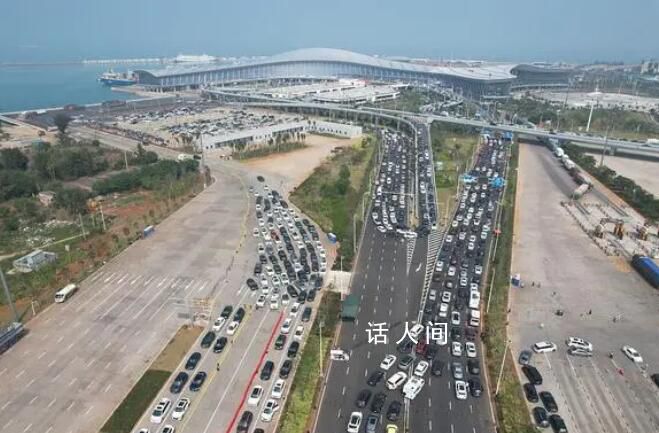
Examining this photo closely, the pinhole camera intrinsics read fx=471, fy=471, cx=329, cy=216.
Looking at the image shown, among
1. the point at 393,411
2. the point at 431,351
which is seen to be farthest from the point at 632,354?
the point at 393,411

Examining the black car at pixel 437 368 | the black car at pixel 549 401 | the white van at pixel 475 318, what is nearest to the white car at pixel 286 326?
the black car at pixel 437 368

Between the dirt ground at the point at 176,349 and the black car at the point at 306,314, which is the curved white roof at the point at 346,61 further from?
the dirt ground at the point at 176,349

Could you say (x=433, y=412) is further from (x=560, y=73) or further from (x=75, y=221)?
(x=560, y=73)

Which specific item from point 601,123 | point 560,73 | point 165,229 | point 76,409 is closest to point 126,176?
point 165,229

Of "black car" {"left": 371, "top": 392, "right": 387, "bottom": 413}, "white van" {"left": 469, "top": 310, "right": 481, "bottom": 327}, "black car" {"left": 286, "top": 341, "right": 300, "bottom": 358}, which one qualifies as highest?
"white van" {"left": 469, "top": 310, "right": 481, "bottom": 327}

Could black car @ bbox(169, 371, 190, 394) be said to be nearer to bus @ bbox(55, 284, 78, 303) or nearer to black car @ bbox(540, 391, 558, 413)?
bus @ bbox(55, 284, 78, 303)

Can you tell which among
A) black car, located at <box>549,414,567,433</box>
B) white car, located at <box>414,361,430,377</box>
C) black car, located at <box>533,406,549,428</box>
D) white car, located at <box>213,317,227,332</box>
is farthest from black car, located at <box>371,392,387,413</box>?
white car, located at <box>213,317,227,332</box>
